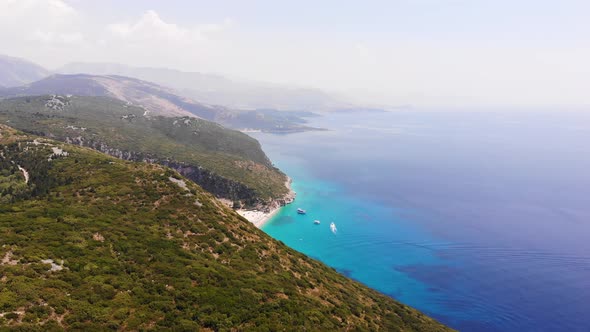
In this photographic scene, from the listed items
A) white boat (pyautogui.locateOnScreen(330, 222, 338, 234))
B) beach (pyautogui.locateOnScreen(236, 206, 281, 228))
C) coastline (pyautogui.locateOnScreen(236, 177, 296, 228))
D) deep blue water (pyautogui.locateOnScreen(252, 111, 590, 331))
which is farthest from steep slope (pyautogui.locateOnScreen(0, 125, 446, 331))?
coastline (pyautogui.locateOnScreen(236, 177, 296, 228))

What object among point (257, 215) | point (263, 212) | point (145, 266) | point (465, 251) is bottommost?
point (257, 215)

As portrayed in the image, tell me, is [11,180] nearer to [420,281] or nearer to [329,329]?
[329,329]

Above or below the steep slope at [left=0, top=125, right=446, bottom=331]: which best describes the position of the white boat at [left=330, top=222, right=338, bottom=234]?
below

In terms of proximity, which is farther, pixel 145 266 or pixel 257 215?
pixel 257 215

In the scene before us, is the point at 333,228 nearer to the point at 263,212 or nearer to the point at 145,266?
the point at 263,212

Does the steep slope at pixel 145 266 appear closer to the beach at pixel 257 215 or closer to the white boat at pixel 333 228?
the white boat at pixel 333 228

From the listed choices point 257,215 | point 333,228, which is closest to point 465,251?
point 333,228

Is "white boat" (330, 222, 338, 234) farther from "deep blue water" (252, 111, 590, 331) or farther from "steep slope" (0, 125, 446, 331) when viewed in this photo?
"steep slope" (0, 125, 446, 331)

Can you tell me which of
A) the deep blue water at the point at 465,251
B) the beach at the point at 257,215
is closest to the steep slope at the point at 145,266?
the deep blue water at the point at 465,251
